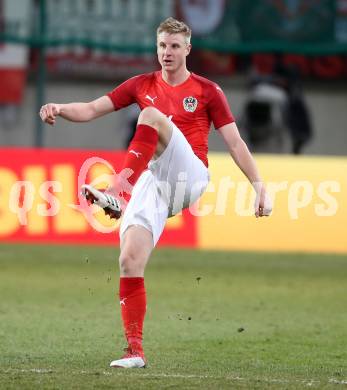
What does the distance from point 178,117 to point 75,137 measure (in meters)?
16.7

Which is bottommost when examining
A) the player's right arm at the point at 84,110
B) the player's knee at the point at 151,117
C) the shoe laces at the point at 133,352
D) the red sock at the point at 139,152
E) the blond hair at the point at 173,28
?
the shoe laces at the point at 133,352

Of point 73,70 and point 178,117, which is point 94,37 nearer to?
point 73,70

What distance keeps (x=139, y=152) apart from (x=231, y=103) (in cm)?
1736

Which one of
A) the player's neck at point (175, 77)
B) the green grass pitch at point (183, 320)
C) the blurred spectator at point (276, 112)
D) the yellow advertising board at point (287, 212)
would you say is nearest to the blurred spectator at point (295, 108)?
the blurred spectator at point (276, 112)

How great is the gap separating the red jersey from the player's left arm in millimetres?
83

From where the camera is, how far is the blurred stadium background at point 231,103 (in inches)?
667

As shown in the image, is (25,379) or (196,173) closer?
(25,379)

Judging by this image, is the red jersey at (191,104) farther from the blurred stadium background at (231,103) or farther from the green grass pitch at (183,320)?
the blurred stadium background at (231,103)

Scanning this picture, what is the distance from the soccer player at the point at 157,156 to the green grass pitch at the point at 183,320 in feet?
2.01

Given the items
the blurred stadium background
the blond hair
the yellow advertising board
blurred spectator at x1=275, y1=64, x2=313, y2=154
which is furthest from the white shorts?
blurred spectator at x1=275, y1=64, x2=313, y2=154

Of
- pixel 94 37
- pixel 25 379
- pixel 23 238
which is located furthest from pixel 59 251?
pixel 25 379

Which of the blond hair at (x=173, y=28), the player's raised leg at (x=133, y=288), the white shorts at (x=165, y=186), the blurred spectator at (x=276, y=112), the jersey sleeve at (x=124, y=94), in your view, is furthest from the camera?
the blurred spectator at (x=276, y=112)

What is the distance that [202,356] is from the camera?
8.53 meters

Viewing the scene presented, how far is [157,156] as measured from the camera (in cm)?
758
